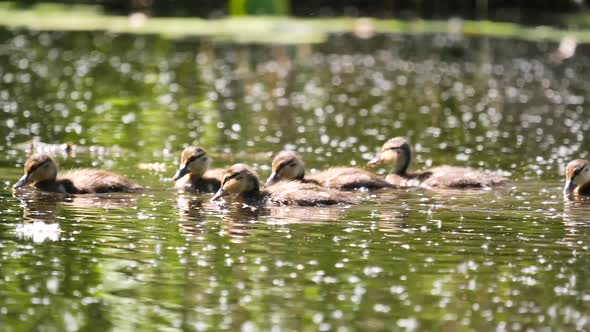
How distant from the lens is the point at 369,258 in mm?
9375

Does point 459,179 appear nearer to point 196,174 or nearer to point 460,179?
point 460,179

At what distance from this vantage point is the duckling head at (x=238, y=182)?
38.9 ft

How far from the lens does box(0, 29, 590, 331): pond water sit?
8.08 meters

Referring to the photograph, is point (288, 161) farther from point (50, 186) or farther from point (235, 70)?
point (235, 70)

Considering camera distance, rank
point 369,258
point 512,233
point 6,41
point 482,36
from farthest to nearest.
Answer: point 482,36 → point 6,41 → point 512,233 → point 369,258

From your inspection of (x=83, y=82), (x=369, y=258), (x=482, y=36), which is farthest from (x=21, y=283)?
(x=482, y=36)

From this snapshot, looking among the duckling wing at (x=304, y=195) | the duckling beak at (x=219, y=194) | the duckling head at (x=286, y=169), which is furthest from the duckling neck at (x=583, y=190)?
the duckling beak at (x=219, y=194)

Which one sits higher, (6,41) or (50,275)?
(6,41)

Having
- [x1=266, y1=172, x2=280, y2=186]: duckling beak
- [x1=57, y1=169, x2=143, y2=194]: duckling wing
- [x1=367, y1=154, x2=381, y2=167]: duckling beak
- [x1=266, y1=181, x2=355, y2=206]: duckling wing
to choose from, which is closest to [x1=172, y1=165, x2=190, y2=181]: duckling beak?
[x1=57, y1=169, x2=143, y2=194]: duckling wing

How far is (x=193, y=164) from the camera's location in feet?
41.9

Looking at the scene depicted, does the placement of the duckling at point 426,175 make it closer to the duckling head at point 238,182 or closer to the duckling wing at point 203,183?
the duckling wing at point 203,183

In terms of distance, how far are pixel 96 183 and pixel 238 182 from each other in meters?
1.27

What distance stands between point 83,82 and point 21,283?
514 inches

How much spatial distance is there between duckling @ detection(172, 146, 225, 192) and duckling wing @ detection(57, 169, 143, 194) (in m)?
0.53
